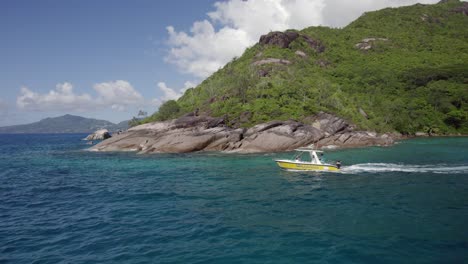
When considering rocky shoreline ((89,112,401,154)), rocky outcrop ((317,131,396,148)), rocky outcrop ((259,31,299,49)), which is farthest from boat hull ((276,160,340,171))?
rocky outcrop ((259,31,299,49))

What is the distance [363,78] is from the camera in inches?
4535

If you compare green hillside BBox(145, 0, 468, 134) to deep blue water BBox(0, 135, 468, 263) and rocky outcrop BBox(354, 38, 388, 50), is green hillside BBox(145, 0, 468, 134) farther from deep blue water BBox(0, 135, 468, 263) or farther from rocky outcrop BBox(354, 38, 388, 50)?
deep blue water BBox(0, 135, 468, 263)

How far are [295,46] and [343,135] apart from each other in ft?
239

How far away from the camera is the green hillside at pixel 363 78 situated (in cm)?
7700

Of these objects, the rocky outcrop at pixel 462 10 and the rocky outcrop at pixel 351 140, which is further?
the rocky outcrop at pixel 462 10

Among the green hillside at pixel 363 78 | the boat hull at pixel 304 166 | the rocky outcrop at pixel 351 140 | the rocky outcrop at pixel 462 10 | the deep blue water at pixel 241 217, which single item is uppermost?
the rocky outcrop at pixel 462 10

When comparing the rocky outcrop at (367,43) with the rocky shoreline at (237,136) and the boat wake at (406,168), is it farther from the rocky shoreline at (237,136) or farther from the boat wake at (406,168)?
the boat wake at (406,168)

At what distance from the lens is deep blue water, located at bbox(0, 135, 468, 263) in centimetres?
1438

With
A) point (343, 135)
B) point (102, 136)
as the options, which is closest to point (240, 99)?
point (343, 135)

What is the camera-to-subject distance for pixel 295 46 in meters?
127

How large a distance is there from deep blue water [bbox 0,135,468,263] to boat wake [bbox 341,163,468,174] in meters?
0.22

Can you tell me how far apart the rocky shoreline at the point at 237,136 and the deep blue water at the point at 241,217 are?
72.4 feet

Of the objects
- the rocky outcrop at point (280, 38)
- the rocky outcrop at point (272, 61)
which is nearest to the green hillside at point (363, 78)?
the rocky outcrop at point (272, 61)

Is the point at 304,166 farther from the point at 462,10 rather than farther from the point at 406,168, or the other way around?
the point at 462,10
